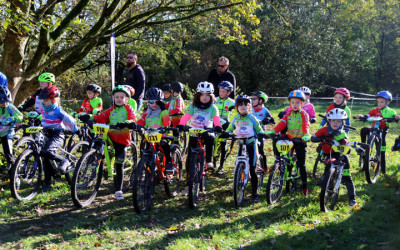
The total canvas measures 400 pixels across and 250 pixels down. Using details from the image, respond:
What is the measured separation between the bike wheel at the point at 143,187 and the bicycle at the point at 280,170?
1991 mm

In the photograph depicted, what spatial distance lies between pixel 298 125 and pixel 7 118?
525 centimetres

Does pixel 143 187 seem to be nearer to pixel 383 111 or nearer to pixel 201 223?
pixel 201 223

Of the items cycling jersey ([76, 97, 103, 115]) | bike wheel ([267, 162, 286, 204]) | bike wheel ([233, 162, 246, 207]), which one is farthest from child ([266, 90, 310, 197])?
cycling jersey ([76, 97, 103, 115])

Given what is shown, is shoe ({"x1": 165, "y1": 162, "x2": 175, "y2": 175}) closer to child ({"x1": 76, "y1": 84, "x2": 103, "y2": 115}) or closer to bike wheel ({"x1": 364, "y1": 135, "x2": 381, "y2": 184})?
child ({"x1": 76, "y1": 84, "x2": 103, "y2": 115})

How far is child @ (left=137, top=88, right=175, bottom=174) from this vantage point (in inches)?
252

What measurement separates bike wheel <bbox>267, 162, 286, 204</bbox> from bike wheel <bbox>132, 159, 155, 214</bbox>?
1980 mm

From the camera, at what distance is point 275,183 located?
636 cm

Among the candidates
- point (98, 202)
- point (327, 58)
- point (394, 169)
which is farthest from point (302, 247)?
point (327, 58)

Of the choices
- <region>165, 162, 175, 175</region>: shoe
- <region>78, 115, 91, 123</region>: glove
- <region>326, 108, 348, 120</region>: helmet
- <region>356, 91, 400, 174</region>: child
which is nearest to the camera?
<region>78, 115, 91, 123</region>: glove

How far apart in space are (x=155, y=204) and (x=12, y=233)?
2.26m

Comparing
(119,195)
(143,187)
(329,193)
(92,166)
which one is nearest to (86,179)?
(92,166)

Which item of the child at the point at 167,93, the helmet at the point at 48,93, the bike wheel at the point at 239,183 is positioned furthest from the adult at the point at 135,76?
the bike wheel at the point at 239,183

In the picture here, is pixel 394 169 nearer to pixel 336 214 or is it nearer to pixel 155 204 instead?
pixel 336 214

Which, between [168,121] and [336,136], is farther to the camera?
[168,121]
